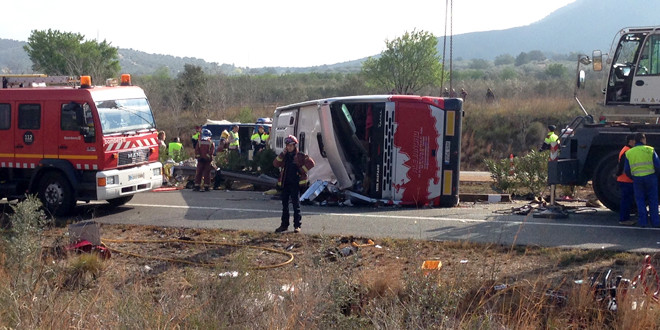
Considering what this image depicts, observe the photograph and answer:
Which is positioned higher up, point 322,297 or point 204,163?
point 204,163

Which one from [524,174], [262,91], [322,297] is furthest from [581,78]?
[262,91]

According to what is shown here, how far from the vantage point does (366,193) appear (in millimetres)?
14906

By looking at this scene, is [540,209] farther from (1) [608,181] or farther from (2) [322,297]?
(2) [322,297]

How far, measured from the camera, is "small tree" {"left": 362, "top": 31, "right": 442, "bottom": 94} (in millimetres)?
44500

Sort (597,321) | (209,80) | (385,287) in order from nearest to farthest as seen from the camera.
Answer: (597,321)
(385,287)
(209,80)

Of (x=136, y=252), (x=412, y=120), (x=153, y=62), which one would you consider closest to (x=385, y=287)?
(x=136, y=252)

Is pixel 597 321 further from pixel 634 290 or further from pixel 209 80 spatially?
pixel 209 80

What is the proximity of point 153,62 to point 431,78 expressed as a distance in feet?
515

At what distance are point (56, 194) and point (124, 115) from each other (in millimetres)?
1909

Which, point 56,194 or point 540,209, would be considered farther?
point 56,194

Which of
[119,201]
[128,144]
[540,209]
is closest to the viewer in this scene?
[540,209]

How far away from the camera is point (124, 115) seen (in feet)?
45.2

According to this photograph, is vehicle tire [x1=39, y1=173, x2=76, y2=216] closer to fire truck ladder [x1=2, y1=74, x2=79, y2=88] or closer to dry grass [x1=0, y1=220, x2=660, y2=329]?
fire truck ladder [x1=2, y1=74, x2=79, y2=88]

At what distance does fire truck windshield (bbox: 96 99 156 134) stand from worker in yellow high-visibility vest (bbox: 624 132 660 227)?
8.78 m
